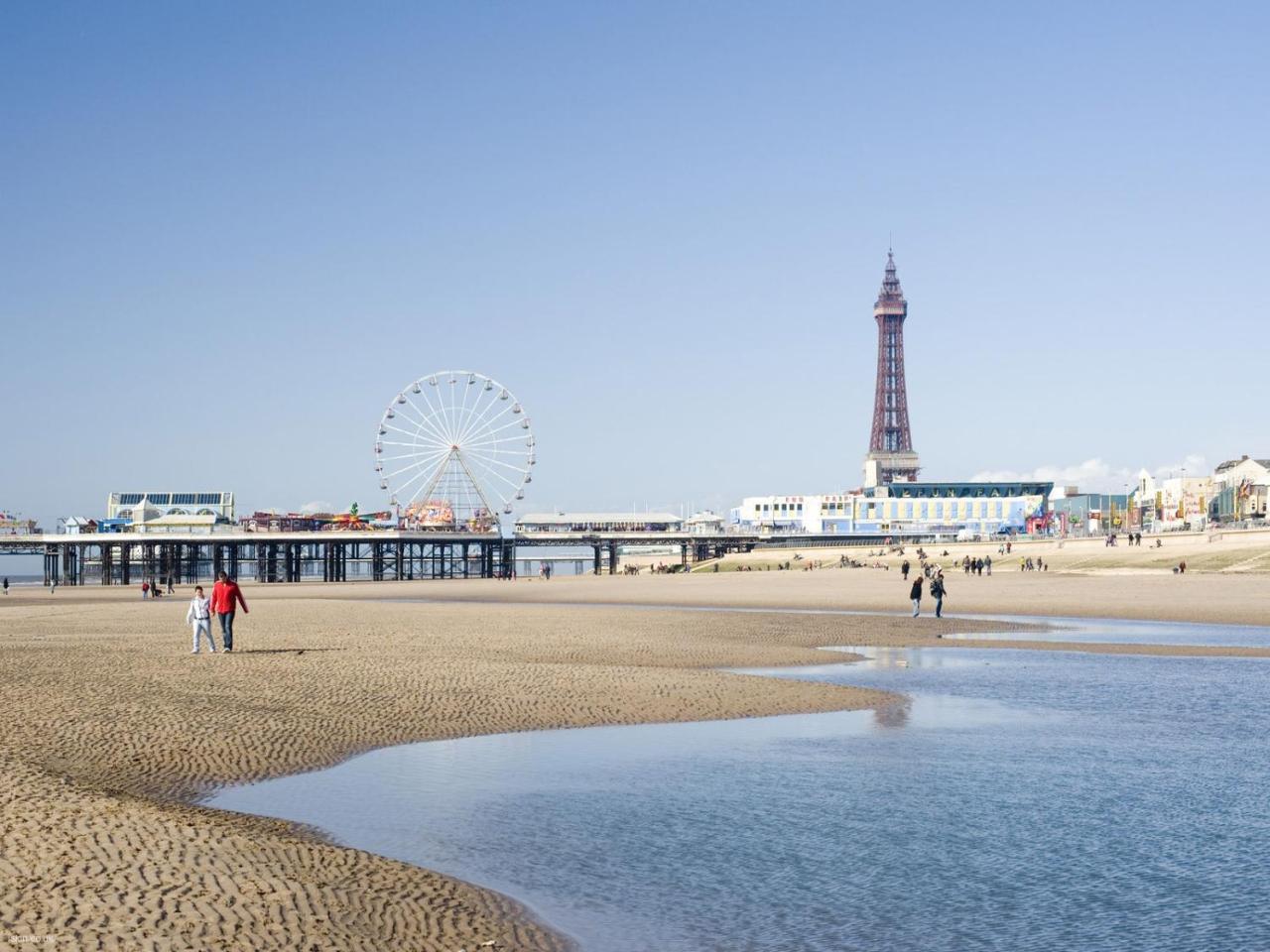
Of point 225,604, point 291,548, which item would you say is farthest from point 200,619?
point 291,548

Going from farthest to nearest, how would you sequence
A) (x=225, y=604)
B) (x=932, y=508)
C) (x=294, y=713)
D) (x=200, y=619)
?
(x=932, y=508), (x=225, y=604), (x=200, y=619), (x=294, y=713)

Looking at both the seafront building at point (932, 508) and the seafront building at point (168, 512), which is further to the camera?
the seafront building at point (932, 508)

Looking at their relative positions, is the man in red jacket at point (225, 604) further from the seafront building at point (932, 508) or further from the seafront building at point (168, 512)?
the seafront building at point (932, 508)

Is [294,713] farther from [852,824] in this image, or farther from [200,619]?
[852,824]

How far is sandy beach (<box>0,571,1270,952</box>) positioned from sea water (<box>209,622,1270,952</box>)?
0.80m

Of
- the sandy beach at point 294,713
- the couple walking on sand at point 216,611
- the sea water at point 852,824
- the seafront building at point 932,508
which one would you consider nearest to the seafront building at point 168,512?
the seafront building at point 932,508

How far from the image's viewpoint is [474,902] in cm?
802

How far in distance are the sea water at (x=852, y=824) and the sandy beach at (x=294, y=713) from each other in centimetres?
80

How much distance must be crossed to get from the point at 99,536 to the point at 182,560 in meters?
9.39

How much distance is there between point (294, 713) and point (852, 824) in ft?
25.8

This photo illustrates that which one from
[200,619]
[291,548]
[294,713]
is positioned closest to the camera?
[294,713]

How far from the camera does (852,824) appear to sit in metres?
10.3

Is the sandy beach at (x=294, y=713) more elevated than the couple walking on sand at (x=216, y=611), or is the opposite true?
the couple walking on sand at (x=216, y=611)

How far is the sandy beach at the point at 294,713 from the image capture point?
7.29 metres
